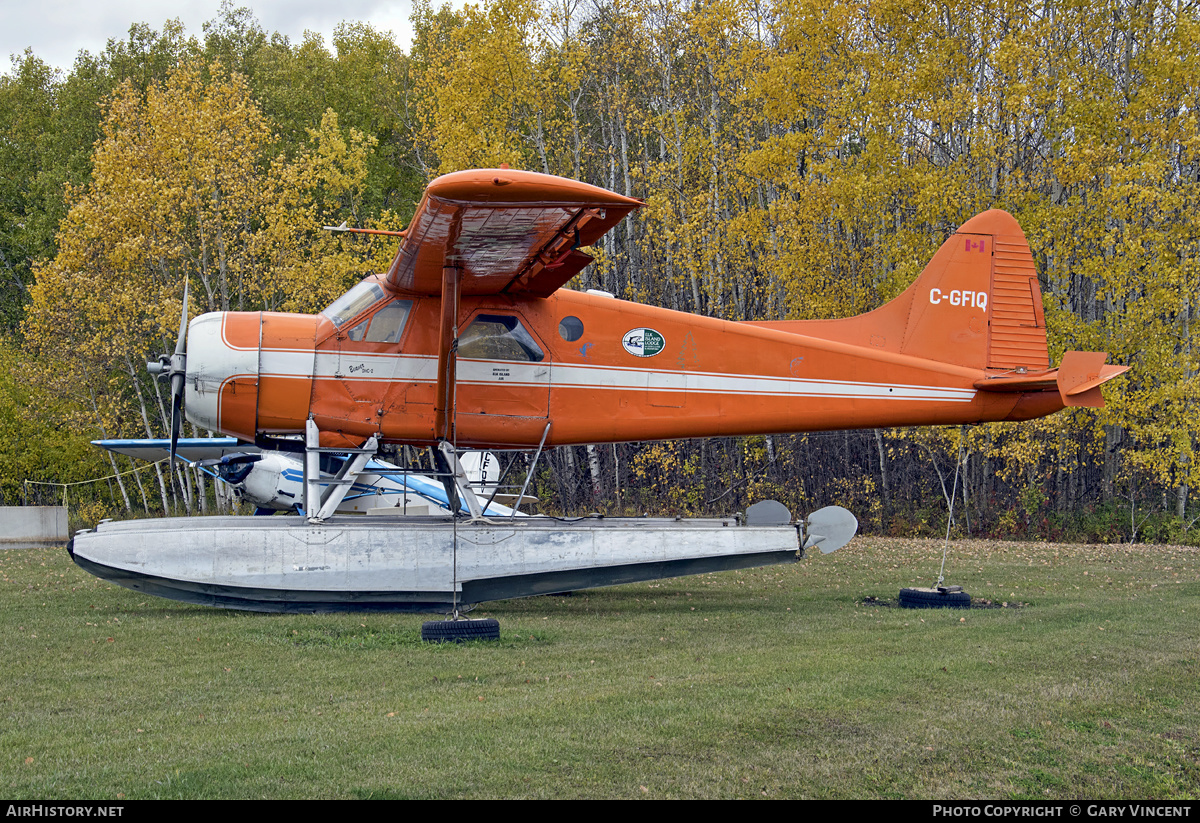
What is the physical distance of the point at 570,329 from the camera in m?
11.0

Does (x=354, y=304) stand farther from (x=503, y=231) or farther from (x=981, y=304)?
(x=981, y=304)

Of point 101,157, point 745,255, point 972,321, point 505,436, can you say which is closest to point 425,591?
point 505,436

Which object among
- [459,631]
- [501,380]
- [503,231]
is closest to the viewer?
[459,631]

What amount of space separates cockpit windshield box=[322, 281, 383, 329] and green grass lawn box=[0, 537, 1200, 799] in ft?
10.4

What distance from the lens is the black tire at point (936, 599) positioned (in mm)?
10414

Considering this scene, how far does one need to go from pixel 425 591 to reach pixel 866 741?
5.97 meters

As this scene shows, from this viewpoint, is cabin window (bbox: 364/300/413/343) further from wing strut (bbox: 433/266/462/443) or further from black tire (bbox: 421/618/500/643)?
black tire (bbox: 421/618/500/643)

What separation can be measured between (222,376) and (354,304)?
1552mm

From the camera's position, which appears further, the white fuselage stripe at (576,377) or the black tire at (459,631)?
the white fuselage stripe at (576,377)

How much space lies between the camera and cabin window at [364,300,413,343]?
10695 millimetres

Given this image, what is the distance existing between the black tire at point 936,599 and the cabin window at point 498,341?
186 inches

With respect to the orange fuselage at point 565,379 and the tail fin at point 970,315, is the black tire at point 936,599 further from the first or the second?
the tail fin at point 970,315

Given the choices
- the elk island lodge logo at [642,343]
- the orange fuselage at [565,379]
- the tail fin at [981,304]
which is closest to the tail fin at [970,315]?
the tail fin at [981,304]

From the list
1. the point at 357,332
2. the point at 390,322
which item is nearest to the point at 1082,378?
the point at 390,322
